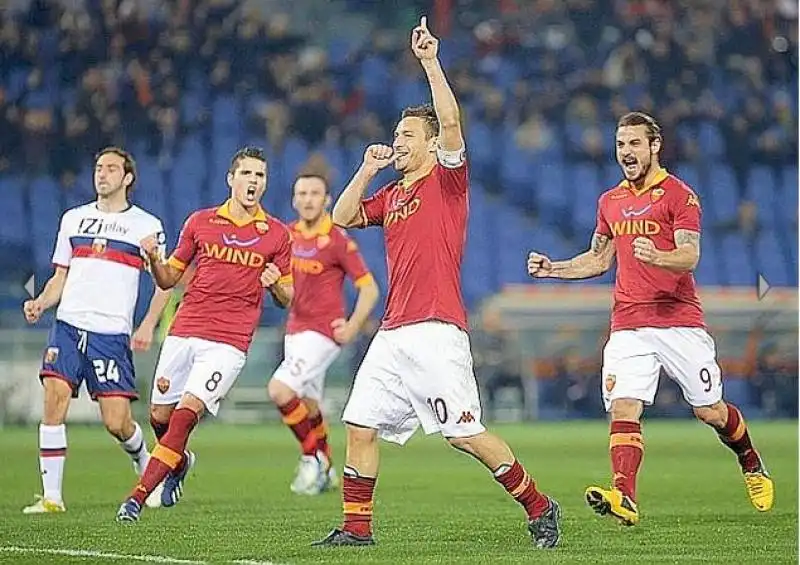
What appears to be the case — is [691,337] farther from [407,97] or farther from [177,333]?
[407,97]

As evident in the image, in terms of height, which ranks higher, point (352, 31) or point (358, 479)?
point (352, 31)

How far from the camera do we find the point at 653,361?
9039 millimetres

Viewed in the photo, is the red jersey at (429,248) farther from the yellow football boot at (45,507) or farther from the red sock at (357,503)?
the yellow football boot at (45,507)

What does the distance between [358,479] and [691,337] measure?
2.31 m

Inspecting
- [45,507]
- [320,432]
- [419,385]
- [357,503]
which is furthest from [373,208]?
[320,432]

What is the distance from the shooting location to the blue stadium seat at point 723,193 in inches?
1121

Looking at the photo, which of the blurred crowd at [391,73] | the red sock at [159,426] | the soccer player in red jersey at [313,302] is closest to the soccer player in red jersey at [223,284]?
the red sock at [159,426]

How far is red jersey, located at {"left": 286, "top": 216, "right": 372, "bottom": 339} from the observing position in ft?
41.3

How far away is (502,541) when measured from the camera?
811 centimetres

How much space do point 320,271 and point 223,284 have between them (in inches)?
104

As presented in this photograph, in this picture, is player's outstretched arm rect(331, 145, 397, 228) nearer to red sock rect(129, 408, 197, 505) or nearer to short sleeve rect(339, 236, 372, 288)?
red sock rect(129, 408, 197, 505)

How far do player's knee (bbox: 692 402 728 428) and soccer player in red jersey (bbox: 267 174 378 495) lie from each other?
3484 millimetres

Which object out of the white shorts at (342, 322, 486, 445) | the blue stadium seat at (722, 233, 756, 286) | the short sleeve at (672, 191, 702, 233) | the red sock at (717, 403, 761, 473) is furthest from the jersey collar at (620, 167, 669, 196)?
the blue stadium seat at (722, 233, 756, 286)

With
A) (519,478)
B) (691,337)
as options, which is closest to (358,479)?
(519,478)
